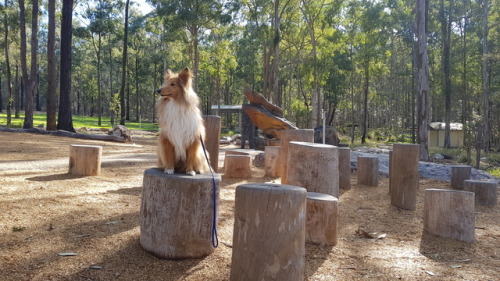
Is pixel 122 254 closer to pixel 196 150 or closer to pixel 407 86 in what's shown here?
pixel 196 150

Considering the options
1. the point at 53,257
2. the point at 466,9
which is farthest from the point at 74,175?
the point at 466,9

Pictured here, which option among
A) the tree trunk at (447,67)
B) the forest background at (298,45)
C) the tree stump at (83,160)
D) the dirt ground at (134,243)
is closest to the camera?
the dirt ground at (134,243)

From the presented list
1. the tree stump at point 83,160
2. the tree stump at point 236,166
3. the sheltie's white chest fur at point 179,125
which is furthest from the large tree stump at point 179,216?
the tree stump at point 236,166

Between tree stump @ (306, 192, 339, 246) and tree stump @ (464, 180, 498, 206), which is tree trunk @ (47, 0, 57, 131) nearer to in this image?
tree stump @ (306, 192, 339, 246)

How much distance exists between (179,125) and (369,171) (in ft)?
22.0

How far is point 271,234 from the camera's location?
9.27ft

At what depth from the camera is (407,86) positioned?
43812 mm

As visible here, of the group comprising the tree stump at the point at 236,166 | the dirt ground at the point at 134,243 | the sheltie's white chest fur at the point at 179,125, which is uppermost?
the sheltie's white chest fur at the point at 179,125

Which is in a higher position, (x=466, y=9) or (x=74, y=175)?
(x=466, y=9)

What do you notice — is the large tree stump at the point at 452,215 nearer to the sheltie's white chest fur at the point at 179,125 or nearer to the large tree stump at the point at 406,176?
the large tree stump at the point at 406,176

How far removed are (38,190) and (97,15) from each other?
3165cm

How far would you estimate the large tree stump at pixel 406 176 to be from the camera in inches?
265

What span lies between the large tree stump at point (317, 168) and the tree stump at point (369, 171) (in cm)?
426

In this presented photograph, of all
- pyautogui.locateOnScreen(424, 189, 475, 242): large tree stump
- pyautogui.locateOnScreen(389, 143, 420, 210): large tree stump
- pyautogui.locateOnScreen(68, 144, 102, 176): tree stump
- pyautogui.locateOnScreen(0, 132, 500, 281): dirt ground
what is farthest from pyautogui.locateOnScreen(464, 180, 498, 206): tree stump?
pyautogui.locateOnScreen(68, 144, 102, 176): tree stump
